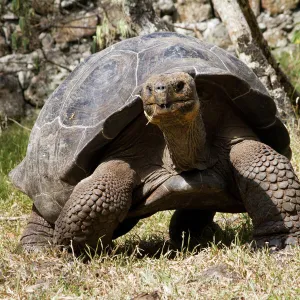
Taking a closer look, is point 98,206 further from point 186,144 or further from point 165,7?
point 165,7

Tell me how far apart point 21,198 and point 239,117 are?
9.05 ft

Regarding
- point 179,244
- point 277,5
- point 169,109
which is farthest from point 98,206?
point 277,5

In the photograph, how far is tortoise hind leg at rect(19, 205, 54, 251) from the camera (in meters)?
4.86

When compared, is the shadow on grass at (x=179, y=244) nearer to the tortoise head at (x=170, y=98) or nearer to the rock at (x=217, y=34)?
the tortoise head at (x=170, y=98)

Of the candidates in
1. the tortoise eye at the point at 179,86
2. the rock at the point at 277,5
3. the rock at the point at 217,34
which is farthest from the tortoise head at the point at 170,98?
the rock at the point at 277,5

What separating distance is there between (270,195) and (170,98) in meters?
0.85

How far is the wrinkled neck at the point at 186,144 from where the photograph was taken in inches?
153

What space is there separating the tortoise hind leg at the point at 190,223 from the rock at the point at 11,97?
19.2 ft

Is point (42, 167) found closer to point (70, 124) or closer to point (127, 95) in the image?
point (70, 124)

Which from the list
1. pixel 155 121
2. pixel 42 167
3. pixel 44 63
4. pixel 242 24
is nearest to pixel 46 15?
pixel 44 63

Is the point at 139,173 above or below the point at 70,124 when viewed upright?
below

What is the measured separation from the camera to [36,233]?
4902mm

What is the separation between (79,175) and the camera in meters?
4.32

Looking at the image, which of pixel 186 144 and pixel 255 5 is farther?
pixel 255 5
